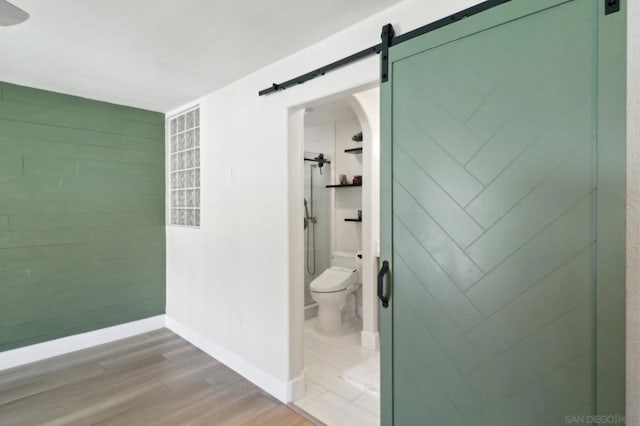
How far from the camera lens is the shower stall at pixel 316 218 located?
13.8ft

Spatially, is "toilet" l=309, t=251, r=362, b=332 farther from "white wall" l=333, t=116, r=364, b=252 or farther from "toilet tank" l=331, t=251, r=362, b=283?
"white wall" l=333, t=116, r=364, b=252

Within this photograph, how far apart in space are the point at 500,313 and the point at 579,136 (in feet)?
2.30

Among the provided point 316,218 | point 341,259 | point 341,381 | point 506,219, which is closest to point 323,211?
point 316,218

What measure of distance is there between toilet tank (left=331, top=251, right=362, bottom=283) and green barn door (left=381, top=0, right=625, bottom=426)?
2.05m

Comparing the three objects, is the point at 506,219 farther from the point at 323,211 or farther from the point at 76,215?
the point at 76,215

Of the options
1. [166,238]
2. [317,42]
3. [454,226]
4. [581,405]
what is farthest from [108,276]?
[581,405]

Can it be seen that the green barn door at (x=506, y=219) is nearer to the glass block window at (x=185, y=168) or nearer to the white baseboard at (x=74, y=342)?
the glass block window at (x=185, y=168)

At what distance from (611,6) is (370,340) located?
2.90 meters

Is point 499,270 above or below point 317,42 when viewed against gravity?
below

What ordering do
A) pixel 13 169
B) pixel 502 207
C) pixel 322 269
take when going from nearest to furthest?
pixel 502 207 < pixel 13 169 < pixel 322 269

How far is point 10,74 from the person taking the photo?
2.67 m

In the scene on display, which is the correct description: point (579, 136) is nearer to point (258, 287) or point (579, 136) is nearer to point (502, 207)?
point (502, 207)

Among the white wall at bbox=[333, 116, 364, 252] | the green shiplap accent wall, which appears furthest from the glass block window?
the white wall at bbox=[333, 116, 364, 252]

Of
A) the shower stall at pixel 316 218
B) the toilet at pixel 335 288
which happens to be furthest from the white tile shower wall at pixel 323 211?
the toilet at pixel 335 288
